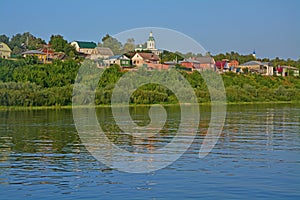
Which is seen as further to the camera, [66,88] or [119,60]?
[119,60]

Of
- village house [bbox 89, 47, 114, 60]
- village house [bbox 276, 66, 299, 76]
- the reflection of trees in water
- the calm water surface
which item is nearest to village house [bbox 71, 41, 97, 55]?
village house [bbox 89, 47, 114, 60]

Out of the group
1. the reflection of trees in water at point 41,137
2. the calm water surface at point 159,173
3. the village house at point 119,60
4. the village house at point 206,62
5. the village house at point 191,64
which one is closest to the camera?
the calm water surface at point 159,173

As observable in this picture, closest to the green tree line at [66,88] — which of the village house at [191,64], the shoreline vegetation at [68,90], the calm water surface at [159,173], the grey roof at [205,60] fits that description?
the shoreline vegetation at [68,90]

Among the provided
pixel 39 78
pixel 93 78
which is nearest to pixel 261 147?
pixel 93 78

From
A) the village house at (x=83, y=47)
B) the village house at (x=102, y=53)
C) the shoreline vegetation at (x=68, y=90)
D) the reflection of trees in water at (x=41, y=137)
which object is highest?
the village house at (x=83, y=47)

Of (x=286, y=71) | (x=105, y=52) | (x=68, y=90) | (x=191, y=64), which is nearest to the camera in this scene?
(x=68, y=90)

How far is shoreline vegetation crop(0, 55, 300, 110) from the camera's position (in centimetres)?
5516

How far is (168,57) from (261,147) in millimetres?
89695

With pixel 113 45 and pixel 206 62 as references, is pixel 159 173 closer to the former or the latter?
pixel 206 62

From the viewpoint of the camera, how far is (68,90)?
5944 cm

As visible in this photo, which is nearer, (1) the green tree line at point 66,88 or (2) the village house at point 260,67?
(1) the green tree line at point 66,88

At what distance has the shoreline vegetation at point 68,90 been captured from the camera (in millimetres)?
55156

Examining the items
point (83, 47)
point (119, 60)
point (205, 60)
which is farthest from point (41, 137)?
point (83, 47)

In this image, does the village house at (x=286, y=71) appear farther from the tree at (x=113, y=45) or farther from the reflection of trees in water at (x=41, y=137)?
the reflection of trees in water at (x=41, y=137)
